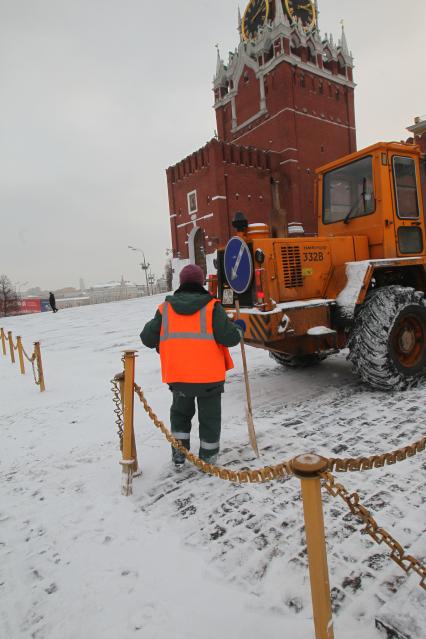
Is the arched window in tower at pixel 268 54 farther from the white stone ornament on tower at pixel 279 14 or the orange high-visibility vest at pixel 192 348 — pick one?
the orange high-visibility vest at pixel 192 348

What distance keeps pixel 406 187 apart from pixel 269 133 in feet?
98.7

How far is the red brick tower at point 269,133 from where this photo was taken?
29484mm

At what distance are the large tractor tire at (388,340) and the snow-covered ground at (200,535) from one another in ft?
0.94

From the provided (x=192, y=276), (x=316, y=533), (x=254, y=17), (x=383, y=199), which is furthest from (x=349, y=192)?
(x=254, y=17)

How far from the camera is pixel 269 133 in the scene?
3212 centimetres

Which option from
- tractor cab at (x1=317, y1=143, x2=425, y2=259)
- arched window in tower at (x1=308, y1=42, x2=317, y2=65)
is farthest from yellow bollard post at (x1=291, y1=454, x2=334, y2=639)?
arched window in tower at (x1=308, y1=42, x2=317, y2=65)

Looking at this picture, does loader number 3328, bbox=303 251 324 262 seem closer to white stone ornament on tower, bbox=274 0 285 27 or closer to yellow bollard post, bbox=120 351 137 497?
yellow bollard post, bbox=120 351 137 497

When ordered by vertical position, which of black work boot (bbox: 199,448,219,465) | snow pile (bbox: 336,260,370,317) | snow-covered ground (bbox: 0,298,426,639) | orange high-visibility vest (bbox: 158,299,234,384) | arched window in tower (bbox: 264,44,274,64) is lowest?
snow-covered ground (bbox: 0,298,426,639)

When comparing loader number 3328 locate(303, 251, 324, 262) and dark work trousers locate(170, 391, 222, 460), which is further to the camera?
loader number 3328 locate(303, 251, 324, 262)

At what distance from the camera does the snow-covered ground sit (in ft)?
6.28

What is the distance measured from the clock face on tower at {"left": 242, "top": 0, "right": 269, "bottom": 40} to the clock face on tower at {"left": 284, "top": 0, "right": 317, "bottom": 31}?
75.5 inches

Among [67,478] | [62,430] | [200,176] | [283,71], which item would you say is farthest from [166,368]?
A: [283,71]

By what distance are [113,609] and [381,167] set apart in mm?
5395

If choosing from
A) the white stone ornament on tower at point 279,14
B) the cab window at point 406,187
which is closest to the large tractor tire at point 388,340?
the cab window at point 406,187
